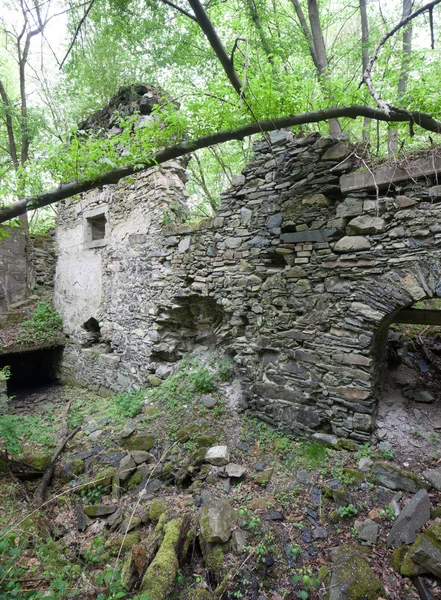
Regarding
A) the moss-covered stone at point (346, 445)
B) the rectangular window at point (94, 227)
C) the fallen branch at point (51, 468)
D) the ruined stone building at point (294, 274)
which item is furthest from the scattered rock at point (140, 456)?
the rectangular window at point (94, 227)

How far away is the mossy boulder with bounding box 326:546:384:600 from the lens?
2.09 metres

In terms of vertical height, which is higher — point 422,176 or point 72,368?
point 422,176

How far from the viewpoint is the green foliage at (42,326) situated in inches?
303

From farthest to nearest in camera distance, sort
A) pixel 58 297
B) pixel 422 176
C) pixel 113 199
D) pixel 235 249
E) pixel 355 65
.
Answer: pixel 58 297 → pixel 355 65 → pixel 113 199 → pixel 235 249 → pixel 422 176

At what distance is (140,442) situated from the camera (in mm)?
4070

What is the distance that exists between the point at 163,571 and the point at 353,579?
4.53 feet

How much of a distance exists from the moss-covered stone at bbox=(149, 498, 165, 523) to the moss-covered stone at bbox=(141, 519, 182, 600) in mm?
388

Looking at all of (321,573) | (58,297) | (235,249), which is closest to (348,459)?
(321,573)

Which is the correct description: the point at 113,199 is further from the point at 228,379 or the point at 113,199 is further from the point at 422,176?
the point at 422,176

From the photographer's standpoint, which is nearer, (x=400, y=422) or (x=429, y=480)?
(x=429, y=480)

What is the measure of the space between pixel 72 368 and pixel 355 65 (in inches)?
405

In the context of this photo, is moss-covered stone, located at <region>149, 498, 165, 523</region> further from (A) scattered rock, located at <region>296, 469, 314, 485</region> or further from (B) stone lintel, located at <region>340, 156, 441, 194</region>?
(B) stone lintel, located at <region>340, 156, 441, 194</region>

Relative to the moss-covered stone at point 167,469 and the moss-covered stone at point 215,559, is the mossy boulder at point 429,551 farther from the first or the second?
the moss-covered stone at point 167,469

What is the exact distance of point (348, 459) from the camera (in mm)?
3260
